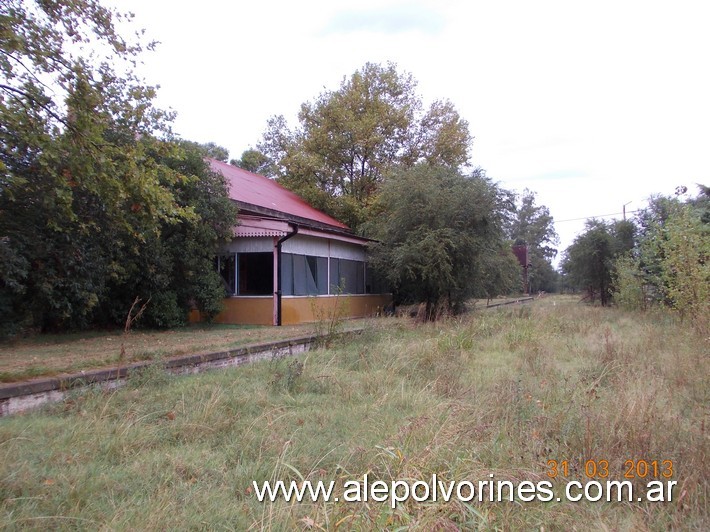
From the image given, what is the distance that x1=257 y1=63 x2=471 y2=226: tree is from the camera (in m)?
26.0

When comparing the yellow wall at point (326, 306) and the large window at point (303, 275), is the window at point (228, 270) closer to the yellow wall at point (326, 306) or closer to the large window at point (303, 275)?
the large window at point (303, 275)

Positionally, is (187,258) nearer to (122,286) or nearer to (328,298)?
(122,286)

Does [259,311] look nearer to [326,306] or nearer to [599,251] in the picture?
[326,306]

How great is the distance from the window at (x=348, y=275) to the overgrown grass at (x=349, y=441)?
10431mm

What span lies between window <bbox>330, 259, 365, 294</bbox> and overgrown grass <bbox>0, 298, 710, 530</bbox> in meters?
10.4

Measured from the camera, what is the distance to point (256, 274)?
15328mm

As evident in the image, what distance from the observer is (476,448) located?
13.0 feet

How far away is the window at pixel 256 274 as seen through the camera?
49.5 feet

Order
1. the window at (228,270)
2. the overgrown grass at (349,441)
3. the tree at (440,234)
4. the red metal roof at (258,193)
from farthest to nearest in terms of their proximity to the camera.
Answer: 1. the red metal roof at (258,193)
2. the tree at (440,234)
3. the window at (228,270)
4. the overgrown grass at (349,441)

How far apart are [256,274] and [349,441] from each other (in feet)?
37.6
